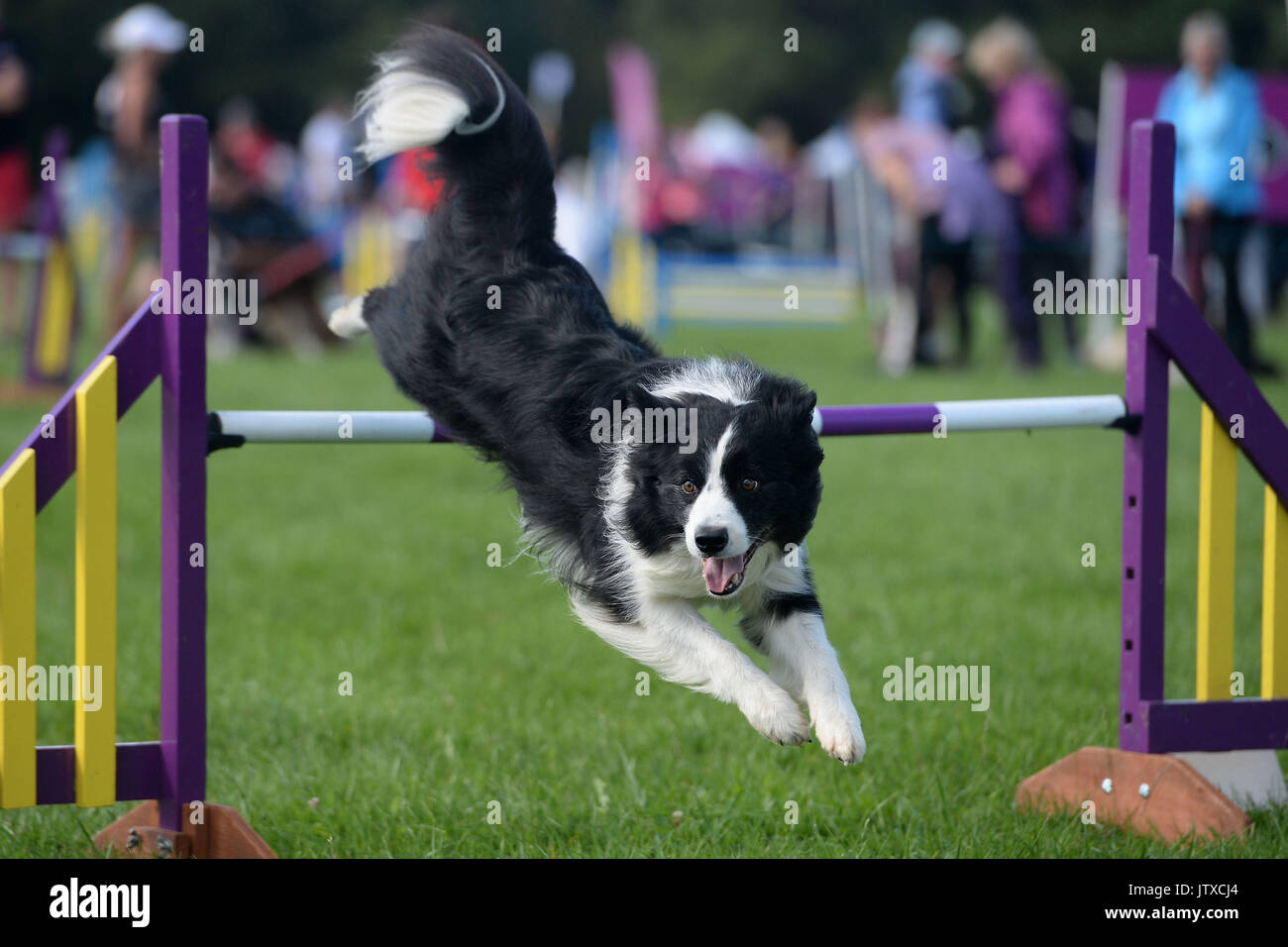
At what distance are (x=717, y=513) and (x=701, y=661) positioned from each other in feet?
1.39

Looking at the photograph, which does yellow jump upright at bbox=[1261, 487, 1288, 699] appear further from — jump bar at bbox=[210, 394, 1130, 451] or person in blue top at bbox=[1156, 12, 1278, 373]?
A: person in blue top at bbox=[1156, 12, 1278, 373]

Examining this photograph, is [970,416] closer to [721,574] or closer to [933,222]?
[721,574]

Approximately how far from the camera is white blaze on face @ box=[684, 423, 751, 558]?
3.18 m

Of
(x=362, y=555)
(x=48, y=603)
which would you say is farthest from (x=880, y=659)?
(x=48, y=603)

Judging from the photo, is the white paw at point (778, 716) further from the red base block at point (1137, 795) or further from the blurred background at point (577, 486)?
the red base block at point (1137, 795)

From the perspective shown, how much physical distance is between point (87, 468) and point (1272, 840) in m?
2.97

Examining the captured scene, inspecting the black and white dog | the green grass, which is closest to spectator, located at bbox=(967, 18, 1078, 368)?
the green grass

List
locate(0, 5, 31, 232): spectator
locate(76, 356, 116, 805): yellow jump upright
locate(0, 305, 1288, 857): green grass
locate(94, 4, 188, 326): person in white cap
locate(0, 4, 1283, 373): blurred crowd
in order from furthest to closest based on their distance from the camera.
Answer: locate(94, 4, 188, 326): person in white cap
locate(0, 4, 1283, 373): blurred crowd
locate(0, 5, 31, 232): spectator
locate(0, 305, 1288, 857): green grass
locate(76, 356, 116, 805): yellow jump upright

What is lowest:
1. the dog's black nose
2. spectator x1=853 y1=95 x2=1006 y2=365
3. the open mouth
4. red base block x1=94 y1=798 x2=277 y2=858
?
red base block x1=94 y1=798 x2=277 y2=858

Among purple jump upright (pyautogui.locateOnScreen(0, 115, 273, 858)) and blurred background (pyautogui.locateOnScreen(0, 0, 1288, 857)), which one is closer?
purple jump upright (pyautogui.locateOnScreen(0, 115, 273, 858))

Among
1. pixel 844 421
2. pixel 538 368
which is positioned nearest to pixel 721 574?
pixel 844 421

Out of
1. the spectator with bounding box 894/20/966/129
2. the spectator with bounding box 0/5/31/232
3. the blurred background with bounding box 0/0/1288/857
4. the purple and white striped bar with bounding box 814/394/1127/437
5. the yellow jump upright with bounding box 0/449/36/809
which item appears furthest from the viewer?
the spectator with bounding box 894/20/966/129

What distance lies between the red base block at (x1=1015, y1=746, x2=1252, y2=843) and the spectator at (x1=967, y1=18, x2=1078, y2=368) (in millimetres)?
8717

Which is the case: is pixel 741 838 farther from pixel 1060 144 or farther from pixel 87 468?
pixel 1060 144
